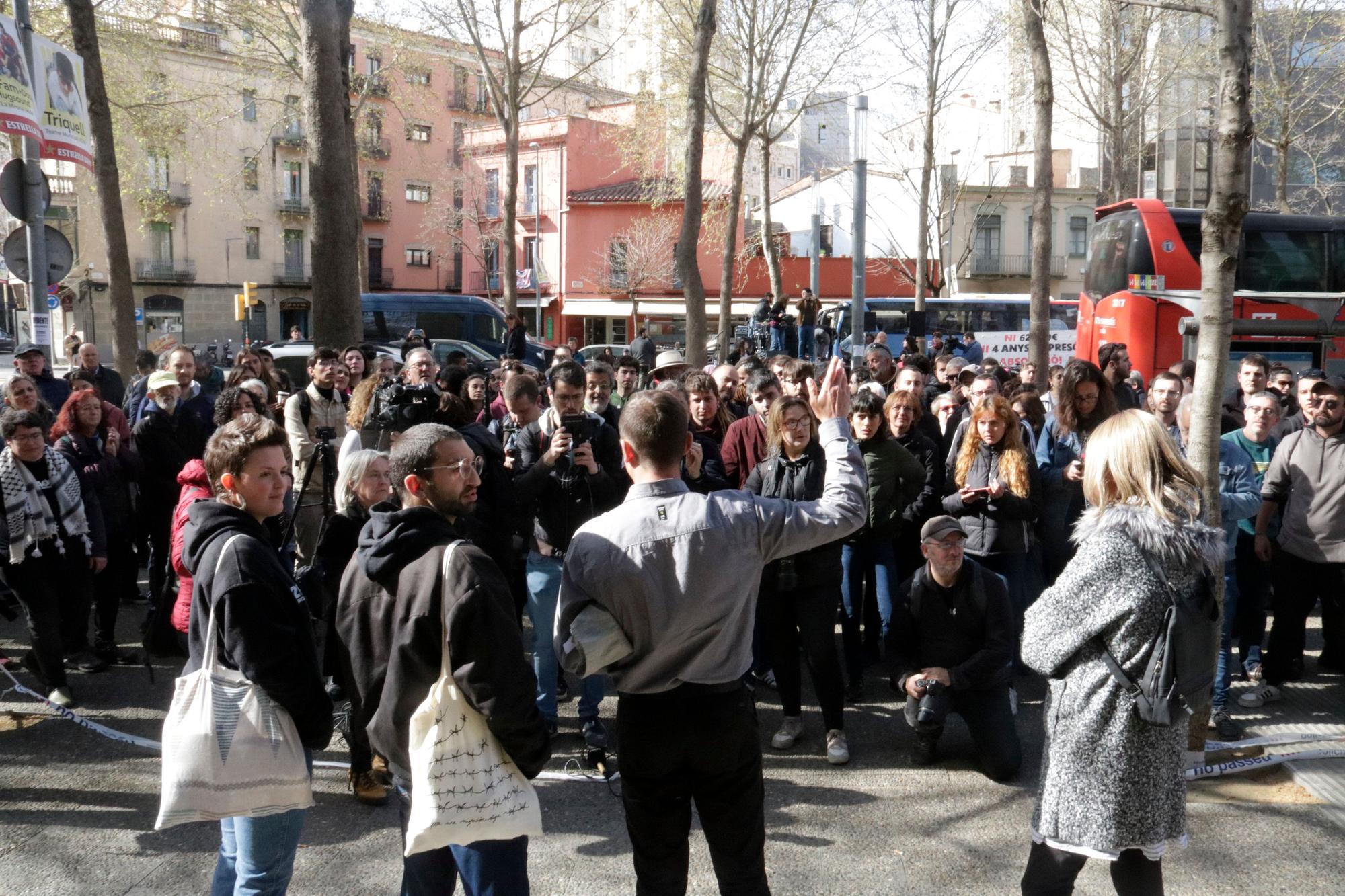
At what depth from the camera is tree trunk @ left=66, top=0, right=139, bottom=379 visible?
13.3m

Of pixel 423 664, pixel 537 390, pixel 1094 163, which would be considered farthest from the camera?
pixel 1094 163

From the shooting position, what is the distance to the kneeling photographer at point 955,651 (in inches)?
215

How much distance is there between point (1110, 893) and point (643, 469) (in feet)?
8.65

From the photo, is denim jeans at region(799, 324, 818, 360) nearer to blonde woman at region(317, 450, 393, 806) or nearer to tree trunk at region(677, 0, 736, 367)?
tree trunk at region(677, 0, 736, 367)

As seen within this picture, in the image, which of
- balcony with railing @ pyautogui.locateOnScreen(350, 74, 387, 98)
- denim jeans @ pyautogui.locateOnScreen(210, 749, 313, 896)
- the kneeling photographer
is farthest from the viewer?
balcony with railing @ pyautogui.locateOnScreen(350, 74, 387, 98)

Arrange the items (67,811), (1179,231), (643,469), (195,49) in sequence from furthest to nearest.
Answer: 1. (195,49)
2. (1179,231)
3. (67,811)
4. (643,469)

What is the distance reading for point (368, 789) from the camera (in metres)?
5.11

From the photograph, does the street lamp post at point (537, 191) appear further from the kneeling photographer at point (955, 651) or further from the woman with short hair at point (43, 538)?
the kneeling photographer at point (955, 651)

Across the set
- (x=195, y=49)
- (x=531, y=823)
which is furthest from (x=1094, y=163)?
(x=531, y=823)

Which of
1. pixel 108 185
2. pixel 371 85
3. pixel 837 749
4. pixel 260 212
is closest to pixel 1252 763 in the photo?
pixel 837 749

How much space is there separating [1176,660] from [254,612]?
2548mm

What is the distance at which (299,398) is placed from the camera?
25.0ft

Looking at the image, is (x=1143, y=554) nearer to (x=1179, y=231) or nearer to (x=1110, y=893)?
(x=1110, y=893)

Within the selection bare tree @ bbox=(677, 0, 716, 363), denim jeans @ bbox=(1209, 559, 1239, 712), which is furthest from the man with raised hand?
bare tree @ bbox=(677, 0, 716, 363)
